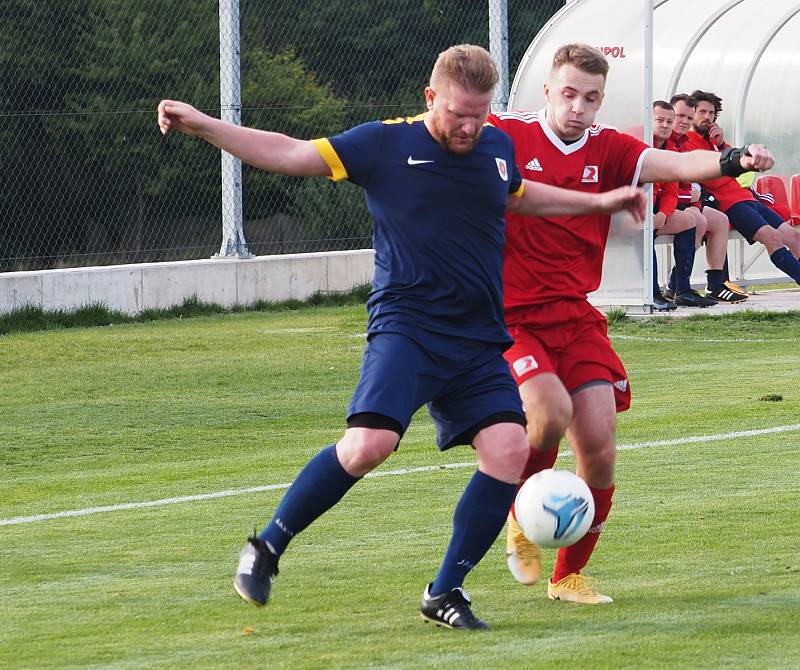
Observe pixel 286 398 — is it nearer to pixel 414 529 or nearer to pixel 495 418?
pixel 414 529

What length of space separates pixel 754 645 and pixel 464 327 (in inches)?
51.1

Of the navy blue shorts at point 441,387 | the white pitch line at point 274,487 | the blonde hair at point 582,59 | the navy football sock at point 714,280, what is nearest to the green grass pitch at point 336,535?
the white pitch line at point 274,487

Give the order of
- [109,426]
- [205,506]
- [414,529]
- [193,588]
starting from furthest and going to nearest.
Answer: [109,426] → [205,506] → [414,529] → [193,588]

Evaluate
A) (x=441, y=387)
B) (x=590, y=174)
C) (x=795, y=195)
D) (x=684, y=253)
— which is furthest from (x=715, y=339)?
(x=441, y=387)

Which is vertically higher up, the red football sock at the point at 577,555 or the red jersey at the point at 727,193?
the red jersey at the point at 727,193

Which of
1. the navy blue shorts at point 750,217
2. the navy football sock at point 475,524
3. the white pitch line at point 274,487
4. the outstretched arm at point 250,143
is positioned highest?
the outstretched arm at point 250,143

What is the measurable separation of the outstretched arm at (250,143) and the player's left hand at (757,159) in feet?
4.81

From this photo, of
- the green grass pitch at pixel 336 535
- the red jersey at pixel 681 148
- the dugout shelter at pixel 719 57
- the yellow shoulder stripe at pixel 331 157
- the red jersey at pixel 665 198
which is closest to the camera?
the green grass pitch at pixel 336 535

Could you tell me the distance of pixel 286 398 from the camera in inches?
449

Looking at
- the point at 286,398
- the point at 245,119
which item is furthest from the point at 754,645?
the point at 245,119

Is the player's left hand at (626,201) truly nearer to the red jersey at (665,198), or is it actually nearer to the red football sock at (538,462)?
the red football sock at (538,462)

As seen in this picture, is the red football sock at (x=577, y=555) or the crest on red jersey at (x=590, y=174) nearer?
the red football sock at (x=577, y=555)

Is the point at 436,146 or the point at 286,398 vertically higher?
the point at 436,146

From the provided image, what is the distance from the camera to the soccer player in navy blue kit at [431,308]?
16.7ft
